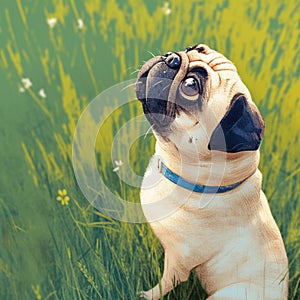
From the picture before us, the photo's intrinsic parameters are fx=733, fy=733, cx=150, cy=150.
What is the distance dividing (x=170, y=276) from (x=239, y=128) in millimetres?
286

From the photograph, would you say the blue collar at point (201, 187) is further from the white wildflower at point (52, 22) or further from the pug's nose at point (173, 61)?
the white wildflower at point (52, 22)

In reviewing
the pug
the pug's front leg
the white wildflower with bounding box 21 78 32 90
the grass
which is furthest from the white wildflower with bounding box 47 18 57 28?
the pug's front leg

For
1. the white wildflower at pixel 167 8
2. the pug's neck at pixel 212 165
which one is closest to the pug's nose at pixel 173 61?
the pug's neck at pixel 212 165

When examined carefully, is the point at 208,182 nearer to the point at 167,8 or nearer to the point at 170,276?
the point at 170,276

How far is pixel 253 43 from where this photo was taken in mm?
1467

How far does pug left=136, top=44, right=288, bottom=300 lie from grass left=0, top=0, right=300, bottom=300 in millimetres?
110

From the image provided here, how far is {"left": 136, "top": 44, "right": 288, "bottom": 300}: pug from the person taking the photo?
40.4 inches

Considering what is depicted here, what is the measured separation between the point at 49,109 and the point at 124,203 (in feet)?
0.91

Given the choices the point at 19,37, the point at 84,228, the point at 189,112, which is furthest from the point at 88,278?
the point at 19,37

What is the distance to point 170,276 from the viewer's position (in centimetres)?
116

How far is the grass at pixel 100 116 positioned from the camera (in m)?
1.28

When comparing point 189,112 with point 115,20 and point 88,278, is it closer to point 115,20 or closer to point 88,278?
point 88,278

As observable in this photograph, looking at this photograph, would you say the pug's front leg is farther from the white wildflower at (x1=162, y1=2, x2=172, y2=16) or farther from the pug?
the white wildflower at (x1=162, y1=2, x2=172, y2=16)

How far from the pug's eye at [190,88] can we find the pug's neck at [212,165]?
0.08 meters
